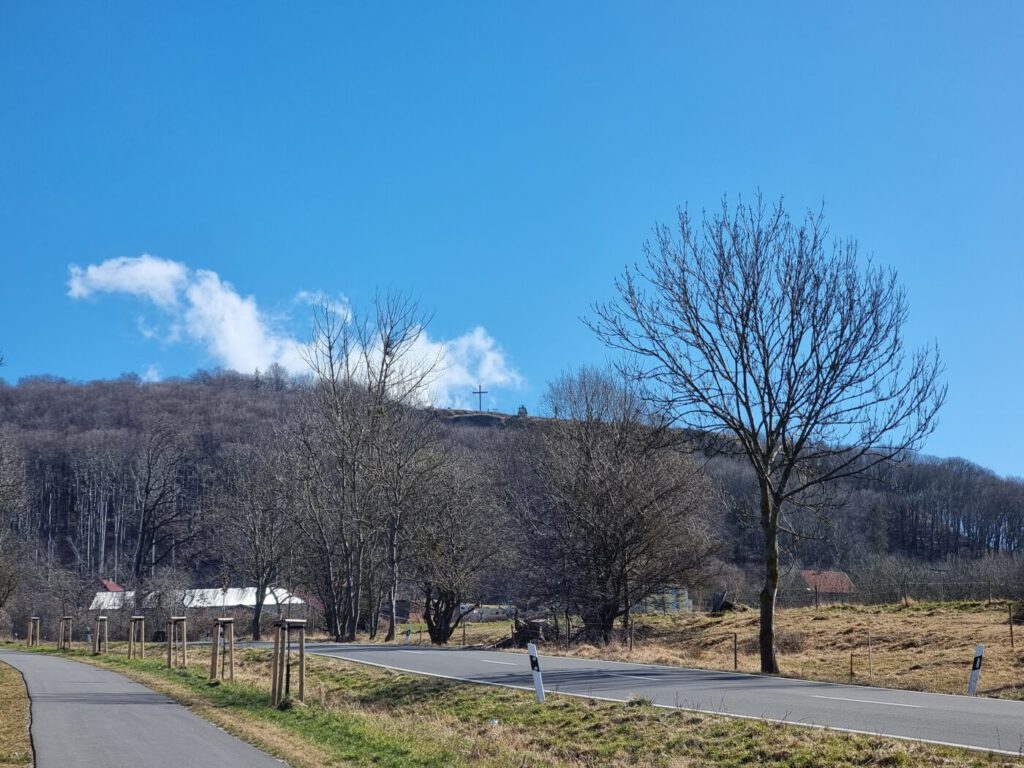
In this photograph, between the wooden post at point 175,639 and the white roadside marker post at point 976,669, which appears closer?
the white roadside marker post at point 976,669

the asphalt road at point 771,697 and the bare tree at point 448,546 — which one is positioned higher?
the bare tree at point 448,546

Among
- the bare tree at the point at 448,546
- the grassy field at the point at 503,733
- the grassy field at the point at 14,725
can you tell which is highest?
the bare tree at the point at 448,546

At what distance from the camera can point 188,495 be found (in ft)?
291

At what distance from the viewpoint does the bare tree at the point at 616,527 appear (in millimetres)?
36781

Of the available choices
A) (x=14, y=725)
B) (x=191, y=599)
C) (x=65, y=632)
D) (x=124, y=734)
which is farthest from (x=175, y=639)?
(x=191, y=599)

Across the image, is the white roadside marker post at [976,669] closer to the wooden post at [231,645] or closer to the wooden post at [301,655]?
the wooden post at [301,655]

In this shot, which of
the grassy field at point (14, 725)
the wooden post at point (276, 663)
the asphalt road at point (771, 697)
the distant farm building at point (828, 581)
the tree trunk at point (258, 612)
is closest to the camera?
the grassy field at point (14, 725)

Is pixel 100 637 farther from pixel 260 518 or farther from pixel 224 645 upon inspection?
pixel 260 518

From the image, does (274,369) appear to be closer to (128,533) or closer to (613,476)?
(128,533)

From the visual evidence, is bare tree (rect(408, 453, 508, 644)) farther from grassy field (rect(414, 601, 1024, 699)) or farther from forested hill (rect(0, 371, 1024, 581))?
forested hill (rect(0, 371, 1024, 581))

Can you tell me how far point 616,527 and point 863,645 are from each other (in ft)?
34.9

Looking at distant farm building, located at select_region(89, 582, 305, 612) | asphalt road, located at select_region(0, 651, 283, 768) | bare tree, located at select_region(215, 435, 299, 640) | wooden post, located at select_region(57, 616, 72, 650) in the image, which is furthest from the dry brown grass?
distant farm building, located at select_region(89, 582, 305, 612)

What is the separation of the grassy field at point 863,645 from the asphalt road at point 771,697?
2.24 m

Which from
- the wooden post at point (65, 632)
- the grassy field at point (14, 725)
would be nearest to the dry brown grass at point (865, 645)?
the grassy field at point (14, 725)
